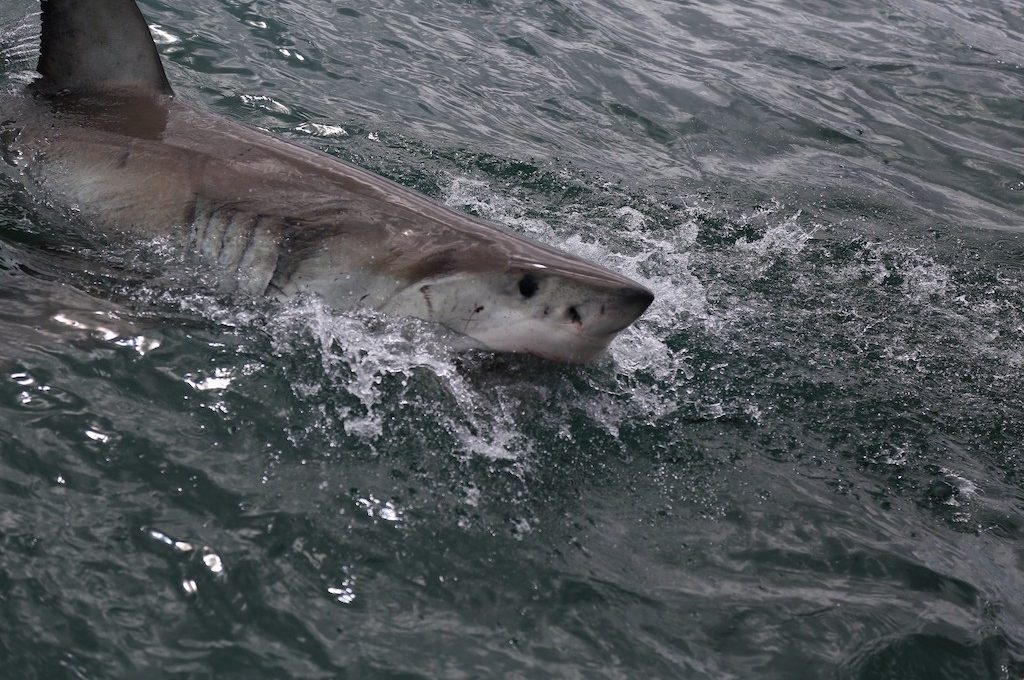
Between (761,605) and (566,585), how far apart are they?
56 centimetres

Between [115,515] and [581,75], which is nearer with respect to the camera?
[115,515]

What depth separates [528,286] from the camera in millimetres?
3113

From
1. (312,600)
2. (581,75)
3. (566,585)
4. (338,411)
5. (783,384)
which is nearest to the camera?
(312,600)

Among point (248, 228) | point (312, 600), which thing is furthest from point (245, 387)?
point (312, 600)

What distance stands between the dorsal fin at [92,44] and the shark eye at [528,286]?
6.18ft

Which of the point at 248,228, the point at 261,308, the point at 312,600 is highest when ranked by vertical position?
→ the point at 248,228

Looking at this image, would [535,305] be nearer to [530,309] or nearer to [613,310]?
[530,309]

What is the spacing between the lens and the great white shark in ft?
10.3

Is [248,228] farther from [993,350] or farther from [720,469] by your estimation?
[993,350]

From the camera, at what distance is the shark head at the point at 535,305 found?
9.96ft

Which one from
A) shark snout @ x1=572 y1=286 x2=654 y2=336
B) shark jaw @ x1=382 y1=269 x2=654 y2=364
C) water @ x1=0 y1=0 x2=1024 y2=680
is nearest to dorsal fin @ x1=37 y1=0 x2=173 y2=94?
water @ x1=0 y1=0 x2=1024 y2=680

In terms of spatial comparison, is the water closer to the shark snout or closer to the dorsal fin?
the shark snout

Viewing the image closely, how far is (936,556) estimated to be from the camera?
326cm

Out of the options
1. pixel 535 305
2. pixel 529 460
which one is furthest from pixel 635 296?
pixel 529 460
